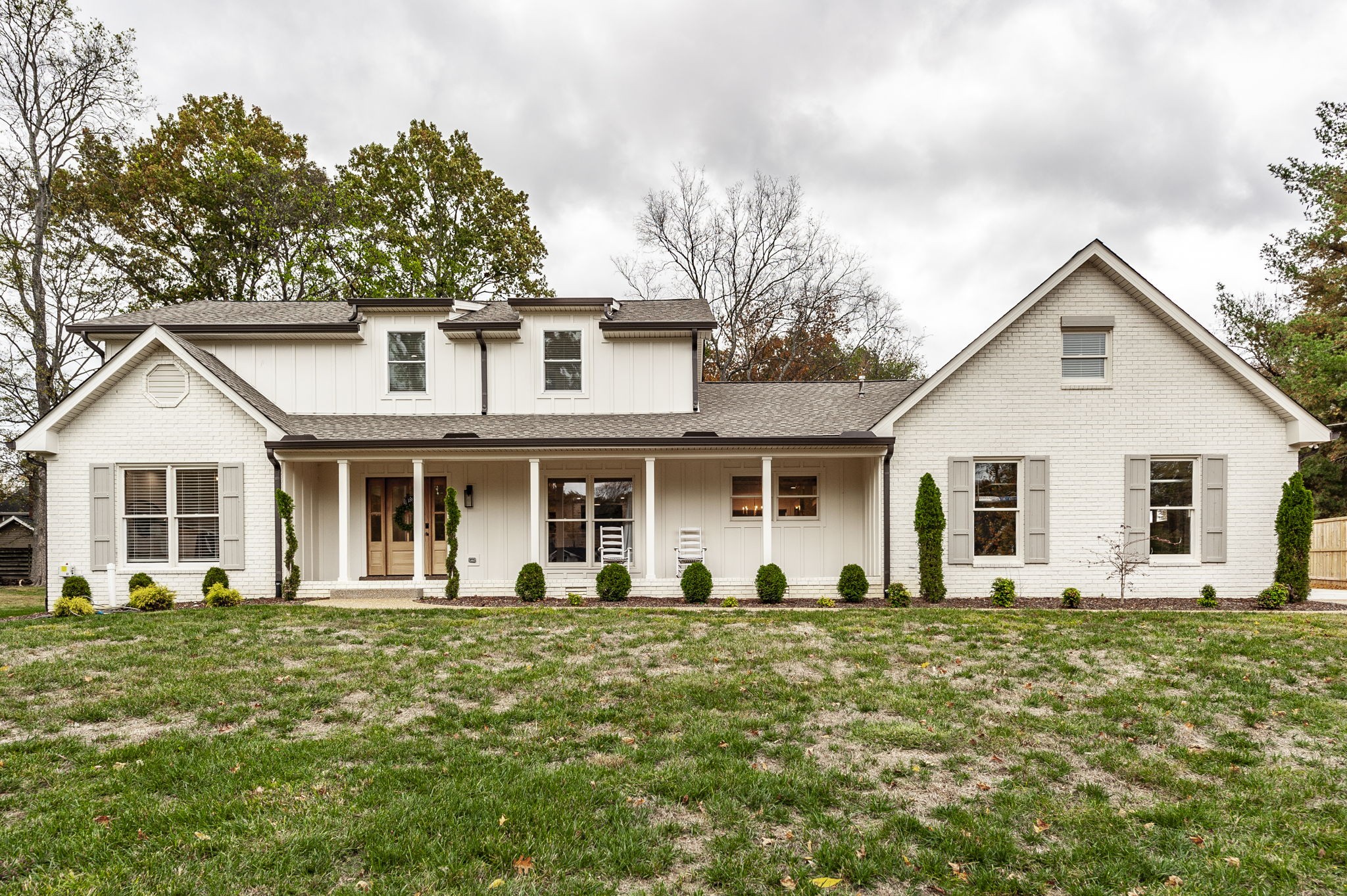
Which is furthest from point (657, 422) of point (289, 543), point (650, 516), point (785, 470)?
point (289, 543)

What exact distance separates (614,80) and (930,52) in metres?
8.96

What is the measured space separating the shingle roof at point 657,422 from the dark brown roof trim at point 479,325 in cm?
185

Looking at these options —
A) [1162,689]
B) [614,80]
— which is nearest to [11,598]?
[614,80]

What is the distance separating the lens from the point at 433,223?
26.2 meters

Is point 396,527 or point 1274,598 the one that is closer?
point 1274,598

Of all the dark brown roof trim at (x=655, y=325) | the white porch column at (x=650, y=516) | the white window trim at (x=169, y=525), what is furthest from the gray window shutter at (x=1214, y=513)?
the white window trim at (x=169, y=525)

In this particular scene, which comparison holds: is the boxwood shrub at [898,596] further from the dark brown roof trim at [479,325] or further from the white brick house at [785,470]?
the dark brown roof trim at [479,325]

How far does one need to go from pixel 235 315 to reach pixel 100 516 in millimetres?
5034

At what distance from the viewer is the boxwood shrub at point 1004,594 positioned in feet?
37.9

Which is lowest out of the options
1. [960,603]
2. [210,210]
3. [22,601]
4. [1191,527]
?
[22,601]

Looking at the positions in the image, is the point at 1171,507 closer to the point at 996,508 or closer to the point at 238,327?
the point at 996,508

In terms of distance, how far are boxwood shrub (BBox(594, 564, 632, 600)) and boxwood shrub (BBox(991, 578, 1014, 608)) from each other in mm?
6574

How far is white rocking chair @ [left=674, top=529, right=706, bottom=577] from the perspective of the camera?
42.8ft

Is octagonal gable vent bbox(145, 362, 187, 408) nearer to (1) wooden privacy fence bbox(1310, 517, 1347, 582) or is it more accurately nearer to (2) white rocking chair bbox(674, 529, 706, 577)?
(2) white rocking chair bbox(674, 529, 706, 577)
